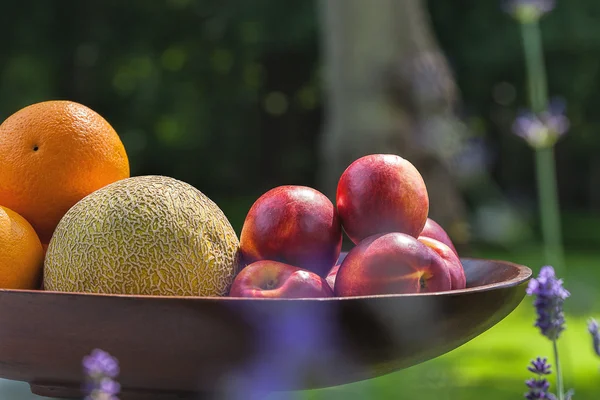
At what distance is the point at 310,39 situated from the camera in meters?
14.9

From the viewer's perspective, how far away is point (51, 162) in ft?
4.69

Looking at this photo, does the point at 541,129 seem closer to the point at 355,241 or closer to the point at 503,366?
the point at 355,241

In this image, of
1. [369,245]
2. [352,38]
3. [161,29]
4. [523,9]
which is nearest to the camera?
[369,245]

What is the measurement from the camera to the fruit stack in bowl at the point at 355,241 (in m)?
1.19

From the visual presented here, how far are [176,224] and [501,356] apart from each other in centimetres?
415

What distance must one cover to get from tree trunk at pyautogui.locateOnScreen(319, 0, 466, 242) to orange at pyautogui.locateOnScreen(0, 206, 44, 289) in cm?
722

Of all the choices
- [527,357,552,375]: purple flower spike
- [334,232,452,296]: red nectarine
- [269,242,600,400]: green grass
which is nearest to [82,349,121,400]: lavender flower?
[334,232,452,296]: red nectarine

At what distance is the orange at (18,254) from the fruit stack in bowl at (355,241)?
1.06 ft

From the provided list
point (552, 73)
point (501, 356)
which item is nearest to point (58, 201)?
point (501, 356)

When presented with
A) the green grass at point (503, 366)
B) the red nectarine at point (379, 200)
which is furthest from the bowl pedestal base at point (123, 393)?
the green grass at point (503, 366)

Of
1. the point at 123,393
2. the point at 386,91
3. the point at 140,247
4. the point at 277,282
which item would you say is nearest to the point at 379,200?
the point at 277,282

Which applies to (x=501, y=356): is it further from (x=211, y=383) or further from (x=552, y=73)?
(x=552, y=73)

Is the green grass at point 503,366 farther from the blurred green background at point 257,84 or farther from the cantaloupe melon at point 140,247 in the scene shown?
the blurred green background at point 257,84

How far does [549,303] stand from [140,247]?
1.82 ft
